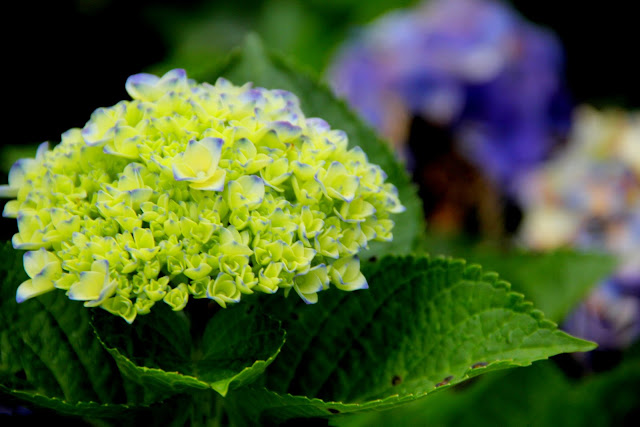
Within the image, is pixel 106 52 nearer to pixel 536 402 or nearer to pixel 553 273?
pixel 553 273

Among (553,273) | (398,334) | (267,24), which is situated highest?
(267,24)

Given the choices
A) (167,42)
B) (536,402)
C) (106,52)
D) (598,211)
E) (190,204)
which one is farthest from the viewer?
(167,42)

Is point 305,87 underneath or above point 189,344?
above

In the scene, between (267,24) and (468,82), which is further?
(267,24)

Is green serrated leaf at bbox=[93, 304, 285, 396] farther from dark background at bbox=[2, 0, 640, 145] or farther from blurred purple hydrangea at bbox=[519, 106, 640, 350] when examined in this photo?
dark background at bbox=[2, 0, 640, 145]

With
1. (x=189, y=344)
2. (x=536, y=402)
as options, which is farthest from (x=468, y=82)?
(x=189, y=344)

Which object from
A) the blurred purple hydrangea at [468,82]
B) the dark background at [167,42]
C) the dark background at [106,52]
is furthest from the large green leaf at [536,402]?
the dark background at [106,52]

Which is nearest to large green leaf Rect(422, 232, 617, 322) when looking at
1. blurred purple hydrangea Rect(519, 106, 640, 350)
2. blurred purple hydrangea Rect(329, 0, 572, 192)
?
blurred purple hydrangea Rect(519, 106, 640, 350)
